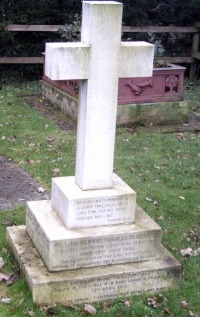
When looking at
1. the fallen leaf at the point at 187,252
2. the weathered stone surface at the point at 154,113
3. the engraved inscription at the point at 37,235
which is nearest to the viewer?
the engraved inscription at the point at 37,235

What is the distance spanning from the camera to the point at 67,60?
471cm

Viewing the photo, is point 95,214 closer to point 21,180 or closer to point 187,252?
point 187,252

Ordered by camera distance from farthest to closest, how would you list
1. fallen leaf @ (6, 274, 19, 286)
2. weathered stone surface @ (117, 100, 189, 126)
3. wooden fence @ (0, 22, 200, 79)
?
wooden fence @ (0, 22, 200, 79) → weathered stone surface @ (117, 100, 189, 126) → fallen leaf @ (6, 274, 19, 286)

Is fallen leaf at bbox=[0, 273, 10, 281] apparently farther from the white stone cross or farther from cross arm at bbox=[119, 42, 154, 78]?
cross arm at bbox=[119, 42, 154, 78]

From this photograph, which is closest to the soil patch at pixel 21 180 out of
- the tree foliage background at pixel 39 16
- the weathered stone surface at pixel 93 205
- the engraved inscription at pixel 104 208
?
the weathered stone surface at pixel 93 205

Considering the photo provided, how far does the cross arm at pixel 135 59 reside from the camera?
16.1 ft

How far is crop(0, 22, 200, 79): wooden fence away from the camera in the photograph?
1302 centimetres

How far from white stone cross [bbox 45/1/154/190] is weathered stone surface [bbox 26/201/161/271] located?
40 centimetres

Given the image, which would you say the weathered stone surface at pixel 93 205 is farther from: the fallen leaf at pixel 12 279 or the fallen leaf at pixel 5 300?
the fallen leaf at pixel 5 300

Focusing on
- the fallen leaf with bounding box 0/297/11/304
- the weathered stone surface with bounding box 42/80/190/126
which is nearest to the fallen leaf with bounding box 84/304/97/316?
the fallen leaf with bounding box 0/297/11/304

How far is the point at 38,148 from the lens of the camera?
340 inches

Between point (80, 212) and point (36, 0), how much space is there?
956 cm

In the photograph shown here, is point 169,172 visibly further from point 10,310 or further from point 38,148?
point 10,310

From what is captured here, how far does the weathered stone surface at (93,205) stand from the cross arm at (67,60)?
3.22 ft
